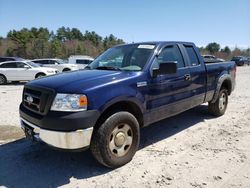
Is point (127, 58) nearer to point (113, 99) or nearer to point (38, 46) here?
point (113, 99)

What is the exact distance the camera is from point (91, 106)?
347 cm

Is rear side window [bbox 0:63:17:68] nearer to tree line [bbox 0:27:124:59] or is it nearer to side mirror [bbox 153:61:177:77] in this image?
side mirror [bbox 153:61:177:77]

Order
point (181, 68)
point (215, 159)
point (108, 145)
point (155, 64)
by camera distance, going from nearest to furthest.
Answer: point (108, 145) → point (215, 159) → point (155, 64) → point (181, 68)

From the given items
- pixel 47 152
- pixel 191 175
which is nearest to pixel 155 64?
pixel 191 175

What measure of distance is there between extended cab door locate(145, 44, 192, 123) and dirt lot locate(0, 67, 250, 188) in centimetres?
63

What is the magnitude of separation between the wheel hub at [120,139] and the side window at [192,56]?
2.51 metres

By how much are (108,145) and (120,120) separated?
39 centimetres

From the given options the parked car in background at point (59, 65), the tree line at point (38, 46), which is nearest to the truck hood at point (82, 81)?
the parked car in background at point (59, 65)

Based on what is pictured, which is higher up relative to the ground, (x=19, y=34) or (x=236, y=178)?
(x=19, y=34)

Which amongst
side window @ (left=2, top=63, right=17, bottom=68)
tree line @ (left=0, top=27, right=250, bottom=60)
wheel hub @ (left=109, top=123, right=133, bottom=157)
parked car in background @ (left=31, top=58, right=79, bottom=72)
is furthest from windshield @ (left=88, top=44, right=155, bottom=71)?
tree line @ (left=0, top=27, right=250, bottom=60)

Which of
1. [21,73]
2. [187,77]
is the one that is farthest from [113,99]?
[21,73]

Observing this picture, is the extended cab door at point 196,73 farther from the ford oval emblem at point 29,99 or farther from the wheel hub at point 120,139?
the ford oval emblem at point 29,99

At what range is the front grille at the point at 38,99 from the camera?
11.6ft

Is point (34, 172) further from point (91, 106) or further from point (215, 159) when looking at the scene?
point (215, 159)
